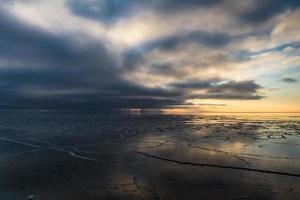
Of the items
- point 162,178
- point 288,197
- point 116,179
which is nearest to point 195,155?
point 162,178

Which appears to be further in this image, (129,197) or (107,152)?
(107,152)

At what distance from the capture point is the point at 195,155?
1964cm

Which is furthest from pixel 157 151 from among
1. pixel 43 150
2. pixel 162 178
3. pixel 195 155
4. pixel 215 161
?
pixel 43 150

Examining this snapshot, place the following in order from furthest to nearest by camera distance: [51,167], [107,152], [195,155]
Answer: [107,152], [195,155], [51,167]

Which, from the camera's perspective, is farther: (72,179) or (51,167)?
(51,167)

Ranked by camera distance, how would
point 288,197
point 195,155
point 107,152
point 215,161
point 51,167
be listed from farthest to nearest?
1. point 107,152
2. point 195,155
3. point 215,161
4. point 51,167
5. point 288,197

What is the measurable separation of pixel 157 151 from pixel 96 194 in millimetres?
10824

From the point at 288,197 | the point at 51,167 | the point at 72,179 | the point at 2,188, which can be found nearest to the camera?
the point at 288,197

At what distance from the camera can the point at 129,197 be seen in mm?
10891

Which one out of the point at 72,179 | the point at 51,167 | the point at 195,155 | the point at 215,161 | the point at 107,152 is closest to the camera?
the point at 72,179

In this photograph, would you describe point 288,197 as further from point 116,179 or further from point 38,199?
point 38,199

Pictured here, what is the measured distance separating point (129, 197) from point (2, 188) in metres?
6.06

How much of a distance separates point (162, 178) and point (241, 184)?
3.82 meters

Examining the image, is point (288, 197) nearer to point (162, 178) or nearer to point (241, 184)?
point (241, 184)
